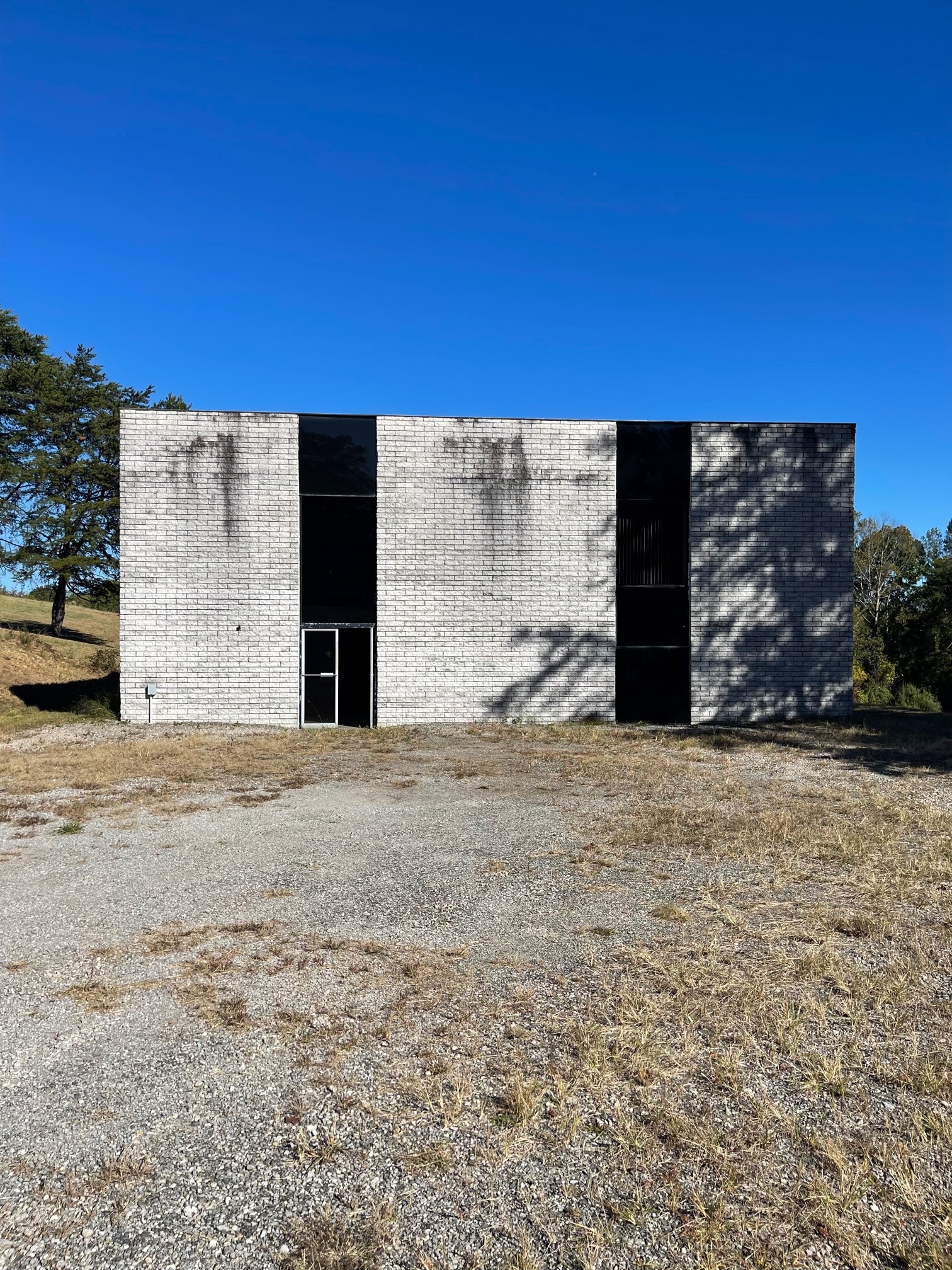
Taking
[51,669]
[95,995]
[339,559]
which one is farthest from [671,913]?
[51,669]

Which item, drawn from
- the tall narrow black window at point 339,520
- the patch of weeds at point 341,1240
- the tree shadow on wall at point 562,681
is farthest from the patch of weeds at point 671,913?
the tall narrow black window at point 339,520

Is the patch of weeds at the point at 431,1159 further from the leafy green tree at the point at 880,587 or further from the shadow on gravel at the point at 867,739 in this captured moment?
the leafy green tree at the point at 880,587

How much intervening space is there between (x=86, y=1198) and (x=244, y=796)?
23.4 ft

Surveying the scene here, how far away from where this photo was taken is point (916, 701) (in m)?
23.8

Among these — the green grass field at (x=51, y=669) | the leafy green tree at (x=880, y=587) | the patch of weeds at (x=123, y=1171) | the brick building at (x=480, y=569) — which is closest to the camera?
the patch of weeds at (x=123, y=1171)

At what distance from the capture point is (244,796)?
9.58 m

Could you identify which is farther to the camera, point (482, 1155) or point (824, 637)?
point (824, 637)

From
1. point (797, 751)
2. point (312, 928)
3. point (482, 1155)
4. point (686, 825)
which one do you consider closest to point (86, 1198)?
point (482, 1155)

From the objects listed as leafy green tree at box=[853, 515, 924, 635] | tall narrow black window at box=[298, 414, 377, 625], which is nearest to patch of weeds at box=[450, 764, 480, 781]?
tall narrow black window at box=[298, 414, 377, 625]

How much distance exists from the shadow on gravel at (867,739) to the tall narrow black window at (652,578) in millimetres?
1589

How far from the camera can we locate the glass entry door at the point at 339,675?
17484mm

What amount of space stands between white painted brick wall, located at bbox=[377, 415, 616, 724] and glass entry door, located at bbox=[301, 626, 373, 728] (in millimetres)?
381

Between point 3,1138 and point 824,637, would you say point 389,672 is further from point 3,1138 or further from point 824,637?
point 3,1138

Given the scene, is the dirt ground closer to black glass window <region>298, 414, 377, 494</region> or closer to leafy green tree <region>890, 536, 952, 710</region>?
black glass window <region>298, 414, 377, 494</region>
